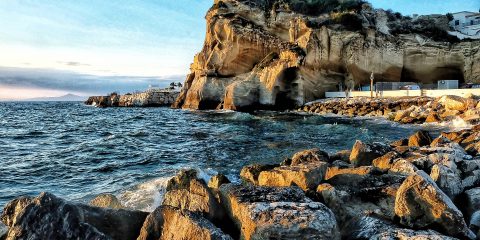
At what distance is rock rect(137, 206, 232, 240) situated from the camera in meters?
3.95

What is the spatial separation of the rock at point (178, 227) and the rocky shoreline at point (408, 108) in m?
24.2

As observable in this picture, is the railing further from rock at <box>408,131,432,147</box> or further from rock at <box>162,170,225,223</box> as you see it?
rock at <box>162,170,225,223</box>

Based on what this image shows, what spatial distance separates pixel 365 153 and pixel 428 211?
183 inches

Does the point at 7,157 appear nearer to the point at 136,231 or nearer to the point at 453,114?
the point at 136,231

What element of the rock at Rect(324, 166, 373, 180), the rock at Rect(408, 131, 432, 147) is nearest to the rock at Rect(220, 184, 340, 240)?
the rock at Rect(324, 166, 373, 180)

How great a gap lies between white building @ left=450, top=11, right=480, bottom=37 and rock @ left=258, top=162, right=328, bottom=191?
54.1 m

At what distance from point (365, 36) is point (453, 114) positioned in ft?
73.8

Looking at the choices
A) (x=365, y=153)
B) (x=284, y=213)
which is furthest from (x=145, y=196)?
(x=284, y=213)

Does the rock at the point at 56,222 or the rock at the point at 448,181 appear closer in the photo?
the rock at the point at 56,222

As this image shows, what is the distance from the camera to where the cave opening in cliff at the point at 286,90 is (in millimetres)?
47469

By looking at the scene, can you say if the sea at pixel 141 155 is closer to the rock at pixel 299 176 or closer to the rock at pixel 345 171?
the rock at pixel 299 176

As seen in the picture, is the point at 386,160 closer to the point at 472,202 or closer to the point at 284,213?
the point at 472,202

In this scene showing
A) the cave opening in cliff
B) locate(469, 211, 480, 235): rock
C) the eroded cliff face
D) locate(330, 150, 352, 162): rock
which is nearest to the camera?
locate(469, 211, 480, 235): rock

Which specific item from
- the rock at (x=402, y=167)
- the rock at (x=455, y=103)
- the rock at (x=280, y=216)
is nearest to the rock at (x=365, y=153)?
the rock at (x=402, y=167)
